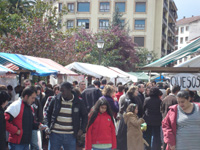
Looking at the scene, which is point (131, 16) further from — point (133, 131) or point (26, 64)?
point (133, 131)

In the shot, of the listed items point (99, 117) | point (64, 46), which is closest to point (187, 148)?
point (99, 117)

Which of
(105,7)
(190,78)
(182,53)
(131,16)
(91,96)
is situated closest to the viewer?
(190,78)

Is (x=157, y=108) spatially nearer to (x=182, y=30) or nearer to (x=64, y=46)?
(x=64, y=46)

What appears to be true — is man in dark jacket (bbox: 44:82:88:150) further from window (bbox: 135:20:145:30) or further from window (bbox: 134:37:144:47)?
window (bbox: 135:20:145:30)

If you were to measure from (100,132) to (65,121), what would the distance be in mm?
763

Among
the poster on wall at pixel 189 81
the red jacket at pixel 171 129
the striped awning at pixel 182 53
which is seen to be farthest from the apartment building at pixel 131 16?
the red jacket at pixel 171 129

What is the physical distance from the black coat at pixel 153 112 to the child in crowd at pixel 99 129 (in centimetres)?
268

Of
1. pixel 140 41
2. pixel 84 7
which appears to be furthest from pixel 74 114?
pixel 84 7

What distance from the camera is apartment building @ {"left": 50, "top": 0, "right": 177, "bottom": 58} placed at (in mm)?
52875

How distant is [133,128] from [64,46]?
1648 centimetres

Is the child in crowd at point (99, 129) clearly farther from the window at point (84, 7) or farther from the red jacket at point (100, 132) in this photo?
the window at point (84, 7)

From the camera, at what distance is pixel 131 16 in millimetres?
53062

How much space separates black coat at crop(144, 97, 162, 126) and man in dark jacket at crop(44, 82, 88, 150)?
3250 mm

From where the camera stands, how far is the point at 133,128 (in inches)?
315
